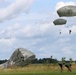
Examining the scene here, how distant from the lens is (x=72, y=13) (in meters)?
53.5

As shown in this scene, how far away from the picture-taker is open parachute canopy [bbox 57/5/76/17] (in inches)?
2108

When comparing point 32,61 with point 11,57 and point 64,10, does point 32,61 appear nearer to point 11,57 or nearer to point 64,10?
point 11,57

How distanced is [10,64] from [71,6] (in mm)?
56114

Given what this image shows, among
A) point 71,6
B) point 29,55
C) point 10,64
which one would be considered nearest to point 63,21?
point 71,6

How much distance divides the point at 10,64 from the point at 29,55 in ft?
30.3

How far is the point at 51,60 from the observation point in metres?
106

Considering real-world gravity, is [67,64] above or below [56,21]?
below

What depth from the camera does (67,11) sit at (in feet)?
178

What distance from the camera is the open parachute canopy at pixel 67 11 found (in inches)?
2108

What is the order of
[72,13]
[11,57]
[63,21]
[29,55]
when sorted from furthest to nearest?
[11,57], [29,55], [63,21], [72,13]

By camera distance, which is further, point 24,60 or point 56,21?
point 24,60

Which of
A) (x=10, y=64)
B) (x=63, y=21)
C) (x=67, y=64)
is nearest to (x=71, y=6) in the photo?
(x=63, y=21)

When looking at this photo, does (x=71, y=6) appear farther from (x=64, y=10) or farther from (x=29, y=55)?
(x=29, y=55)

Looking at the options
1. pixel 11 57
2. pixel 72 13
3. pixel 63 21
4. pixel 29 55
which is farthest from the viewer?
pixel 11 57
